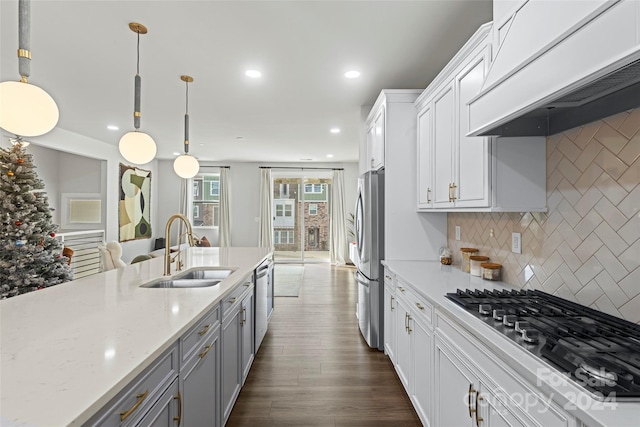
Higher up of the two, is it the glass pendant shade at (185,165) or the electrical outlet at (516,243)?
the glass pendant shade at (185,165)

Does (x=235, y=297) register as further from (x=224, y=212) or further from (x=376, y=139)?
(x=224, y=212)

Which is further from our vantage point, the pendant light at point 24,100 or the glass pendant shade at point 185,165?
the glass pendant shade at point 185,165

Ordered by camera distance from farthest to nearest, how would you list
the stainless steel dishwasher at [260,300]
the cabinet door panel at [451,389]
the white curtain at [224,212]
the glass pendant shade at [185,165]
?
the white curtain at [224,212]
the glass pendant shade at [185,165]
the stainless steel dishwasher at [260,300]
the cabinet door panel at [451,389]

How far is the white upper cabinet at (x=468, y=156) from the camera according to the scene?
5.80 ft

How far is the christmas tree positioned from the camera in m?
3.27

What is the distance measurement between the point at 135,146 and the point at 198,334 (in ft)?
4.98

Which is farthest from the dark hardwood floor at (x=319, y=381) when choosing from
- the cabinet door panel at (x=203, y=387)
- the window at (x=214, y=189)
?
the window at (x=214, y=189)

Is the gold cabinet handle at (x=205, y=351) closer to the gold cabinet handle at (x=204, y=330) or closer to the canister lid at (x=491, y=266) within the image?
the gold cabinet handle at (x=204, y=330)

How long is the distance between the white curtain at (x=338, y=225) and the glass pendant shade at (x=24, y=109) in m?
7.40

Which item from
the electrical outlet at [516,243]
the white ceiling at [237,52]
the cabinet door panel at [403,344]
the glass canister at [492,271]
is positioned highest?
the white ceiling at [237,52]

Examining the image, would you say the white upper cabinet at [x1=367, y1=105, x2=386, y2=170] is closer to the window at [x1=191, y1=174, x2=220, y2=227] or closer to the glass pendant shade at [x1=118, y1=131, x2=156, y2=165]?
the glass pendant shade at [x1=118, y1=131, x2=156, y2=165]

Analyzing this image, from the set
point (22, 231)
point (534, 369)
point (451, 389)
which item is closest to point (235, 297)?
point (451, 389)

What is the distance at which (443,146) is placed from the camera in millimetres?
2367

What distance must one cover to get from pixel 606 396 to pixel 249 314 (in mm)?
2295
